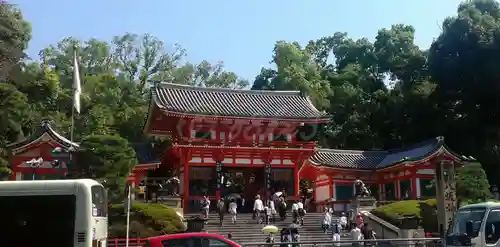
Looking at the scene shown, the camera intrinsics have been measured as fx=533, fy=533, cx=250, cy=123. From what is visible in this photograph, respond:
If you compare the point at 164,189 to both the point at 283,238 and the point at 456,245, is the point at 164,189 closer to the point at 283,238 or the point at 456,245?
the point at 283,238

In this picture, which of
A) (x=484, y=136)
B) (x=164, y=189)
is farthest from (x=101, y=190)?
(x=484, y=136)

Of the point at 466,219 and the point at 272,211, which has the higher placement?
the point at 466,219

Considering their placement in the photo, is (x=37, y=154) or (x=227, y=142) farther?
(x=227, y=142)

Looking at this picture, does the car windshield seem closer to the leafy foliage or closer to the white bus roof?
the white bus roof

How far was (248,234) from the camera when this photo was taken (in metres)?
26.8

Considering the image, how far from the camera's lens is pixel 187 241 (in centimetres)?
1241

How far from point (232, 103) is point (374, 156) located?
41.1 feet

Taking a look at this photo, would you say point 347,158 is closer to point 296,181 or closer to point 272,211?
point 296,181

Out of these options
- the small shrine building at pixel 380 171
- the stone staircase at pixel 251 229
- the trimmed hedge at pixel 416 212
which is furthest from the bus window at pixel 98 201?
the small shrine building at pixel 380 171

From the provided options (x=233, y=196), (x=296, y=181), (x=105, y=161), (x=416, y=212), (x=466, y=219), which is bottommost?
(x=416, y=212)

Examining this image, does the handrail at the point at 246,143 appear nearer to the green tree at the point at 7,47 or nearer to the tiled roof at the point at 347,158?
the tiled roof at the point at 347,158

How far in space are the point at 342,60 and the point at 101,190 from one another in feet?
186

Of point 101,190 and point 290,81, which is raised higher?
point 290,81

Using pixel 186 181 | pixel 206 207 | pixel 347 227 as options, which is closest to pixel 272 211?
pixel 206 207
